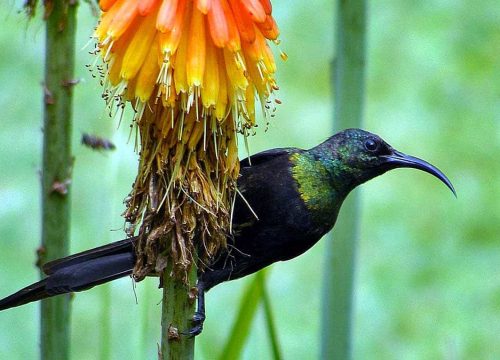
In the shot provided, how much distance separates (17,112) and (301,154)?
3.51 meters

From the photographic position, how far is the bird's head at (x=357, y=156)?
256 centimetres

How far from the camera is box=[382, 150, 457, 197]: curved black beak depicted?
2.42 m

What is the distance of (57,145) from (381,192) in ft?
12.1

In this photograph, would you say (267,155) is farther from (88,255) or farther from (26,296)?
(26,296)

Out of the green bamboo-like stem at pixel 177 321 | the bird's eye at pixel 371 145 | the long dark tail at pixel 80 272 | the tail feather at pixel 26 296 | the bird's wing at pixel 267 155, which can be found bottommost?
the green bamboo-like stem at pixel 177 321

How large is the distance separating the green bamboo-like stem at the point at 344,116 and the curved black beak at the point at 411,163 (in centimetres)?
31

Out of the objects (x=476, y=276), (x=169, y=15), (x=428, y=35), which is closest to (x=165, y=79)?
(x=169, y=15)

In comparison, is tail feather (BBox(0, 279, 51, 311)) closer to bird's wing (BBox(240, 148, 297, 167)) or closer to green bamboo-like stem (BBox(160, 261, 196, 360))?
green bamboo-like stem (BBox(160, 261, 196, 360))

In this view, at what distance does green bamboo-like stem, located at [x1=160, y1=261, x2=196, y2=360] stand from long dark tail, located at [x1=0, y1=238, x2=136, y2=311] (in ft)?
0.62

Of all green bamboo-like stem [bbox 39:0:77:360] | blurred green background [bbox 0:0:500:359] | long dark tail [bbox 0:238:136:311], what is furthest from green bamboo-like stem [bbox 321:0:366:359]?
blurred green background [bbox 0:0:500:359]

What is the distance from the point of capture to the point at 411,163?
8.08 feet

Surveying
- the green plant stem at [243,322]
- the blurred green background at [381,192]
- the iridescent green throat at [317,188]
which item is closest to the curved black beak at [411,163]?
the iridescent green throat at [317,188]

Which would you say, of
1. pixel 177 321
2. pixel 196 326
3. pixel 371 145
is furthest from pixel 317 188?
pixel 177 321

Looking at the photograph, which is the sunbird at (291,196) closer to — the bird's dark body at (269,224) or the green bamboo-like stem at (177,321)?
the bird's dark body at (269,224)
